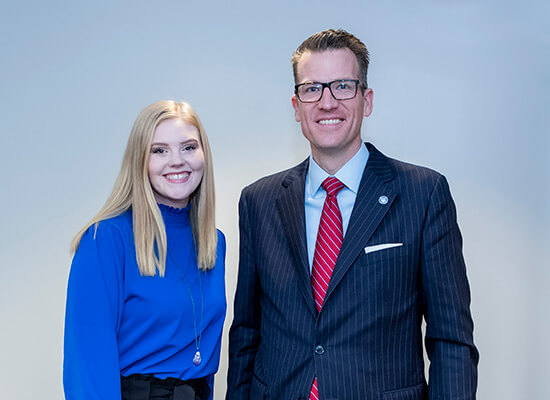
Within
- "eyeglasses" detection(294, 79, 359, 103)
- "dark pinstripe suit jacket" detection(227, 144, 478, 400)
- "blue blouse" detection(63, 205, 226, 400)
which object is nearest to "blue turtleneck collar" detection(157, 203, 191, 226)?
"blue blouse" detection(63, 205, 226, 400)

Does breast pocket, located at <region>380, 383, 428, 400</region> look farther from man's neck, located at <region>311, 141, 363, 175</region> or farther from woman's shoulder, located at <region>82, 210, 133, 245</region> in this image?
woman's shoulder, located at <region>82, 210, 133, 245</region>

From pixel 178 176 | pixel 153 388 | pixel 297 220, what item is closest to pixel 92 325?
pixel 153 388

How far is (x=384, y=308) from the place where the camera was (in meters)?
1.50

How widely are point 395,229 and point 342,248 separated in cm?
15

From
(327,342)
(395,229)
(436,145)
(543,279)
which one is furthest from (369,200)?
(543,279)

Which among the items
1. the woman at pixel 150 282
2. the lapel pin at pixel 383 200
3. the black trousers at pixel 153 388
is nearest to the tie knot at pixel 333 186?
the lapel pin at pixel 383 200

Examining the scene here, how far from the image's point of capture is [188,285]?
1.72m

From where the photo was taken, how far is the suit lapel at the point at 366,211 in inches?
59.4

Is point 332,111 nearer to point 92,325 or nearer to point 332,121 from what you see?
point 332,121

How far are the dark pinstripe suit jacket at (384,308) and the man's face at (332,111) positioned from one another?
4.6 inches

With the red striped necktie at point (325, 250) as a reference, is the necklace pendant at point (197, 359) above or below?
below

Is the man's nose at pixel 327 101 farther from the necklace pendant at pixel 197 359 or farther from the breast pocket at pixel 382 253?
the necklace pendant at pixel 197 359

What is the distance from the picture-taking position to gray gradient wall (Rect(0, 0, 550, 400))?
7.84ft

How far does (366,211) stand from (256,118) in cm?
110
